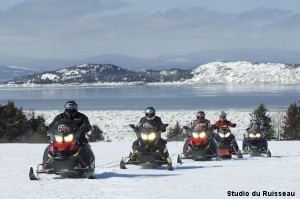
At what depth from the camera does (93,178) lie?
1109 cm

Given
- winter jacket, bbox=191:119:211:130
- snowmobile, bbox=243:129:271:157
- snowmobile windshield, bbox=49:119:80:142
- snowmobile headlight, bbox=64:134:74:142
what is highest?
snowmobile windshield, bbox=49:119:80:142

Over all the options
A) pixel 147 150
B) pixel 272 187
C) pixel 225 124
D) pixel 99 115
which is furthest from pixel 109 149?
pixel 99 115

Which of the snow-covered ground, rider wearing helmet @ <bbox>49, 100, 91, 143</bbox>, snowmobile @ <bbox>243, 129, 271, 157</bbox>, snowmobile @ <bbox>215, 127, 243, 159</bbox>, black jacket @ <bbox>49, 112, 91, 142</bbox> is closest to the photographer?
the snow-covered ground

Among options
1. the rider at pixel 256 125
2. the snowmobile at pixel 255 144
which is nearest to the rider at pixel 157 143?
the snowmobile at pixel 255 144

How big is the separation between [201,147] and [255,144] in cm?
312

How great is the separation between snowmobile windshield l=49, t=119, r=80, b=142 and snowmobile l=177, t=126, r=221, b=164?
5.81 m

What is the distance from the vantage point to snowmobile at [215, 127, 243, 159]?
58.8 feet

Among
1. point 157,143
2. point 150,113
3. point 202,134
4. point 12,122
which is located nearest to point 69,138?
point 157,143

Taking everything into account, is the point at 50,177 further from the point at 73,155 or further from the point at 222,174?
the point at 222,174

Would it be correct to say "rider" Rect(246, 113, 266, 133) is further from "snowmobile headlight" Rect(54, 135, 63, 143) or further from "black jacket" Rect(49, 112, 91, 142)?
"snowmobile headlight" Rect(54, 135, 63, 143)

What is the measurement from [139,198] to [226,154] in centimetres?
950

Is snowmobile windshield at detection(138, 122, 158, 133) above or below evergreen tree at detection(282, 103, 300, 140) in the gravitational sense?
above

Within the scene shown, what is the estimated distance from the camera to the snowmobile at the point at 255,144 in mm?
18531

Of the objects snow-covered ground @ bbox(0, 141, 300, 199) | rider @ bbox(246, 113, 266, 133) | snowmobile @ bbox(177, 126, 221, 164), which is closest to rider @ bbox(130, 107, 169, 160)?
snow-covered ground @ bbox(0, 141, 300, 199)
